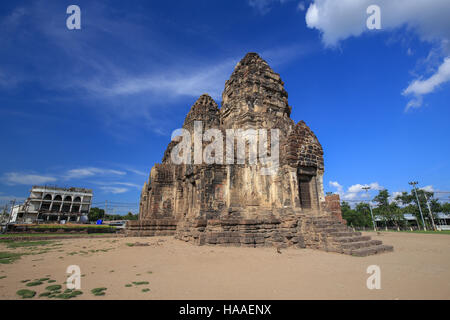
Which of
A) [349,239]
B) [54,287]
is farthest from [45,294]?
[349,239]

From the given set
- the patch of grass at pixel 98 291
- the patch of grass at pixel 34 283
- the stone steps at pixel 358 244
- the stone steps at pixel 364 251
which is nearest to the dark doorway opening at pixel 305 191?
the stone steps at pixel 358 244

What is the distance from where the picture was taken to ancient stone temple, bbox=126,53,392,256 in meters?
8.78

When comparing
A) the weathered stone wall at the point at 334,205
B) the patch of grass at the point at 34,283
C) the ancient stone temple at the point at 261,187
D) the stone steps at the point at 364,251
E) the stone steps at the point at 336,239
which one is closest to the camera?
the patch of grass at the point at 34,283

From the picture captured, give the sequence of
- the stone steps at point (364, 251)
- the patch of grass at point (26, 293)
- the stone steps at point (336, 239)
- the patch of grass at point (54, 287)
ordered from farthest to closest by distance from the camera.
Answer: the stone steps at point (336, 239), the stone steps at point (364, 251), the patch of grass at point (54, 287), the patch of grass at point (26, 293)

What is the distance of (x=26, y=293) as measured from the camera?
3.33 metres

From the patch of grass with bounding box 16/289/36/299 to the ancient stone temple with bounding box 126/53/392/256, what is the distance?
6.58 meters

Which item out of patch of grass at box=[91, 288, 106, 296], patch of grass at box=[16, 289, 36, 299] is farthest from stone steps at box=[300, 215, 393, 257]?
patch of grass at box=[16, 289, 36, 299]

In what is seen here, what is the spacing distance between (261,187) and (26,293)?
9230 millimetres

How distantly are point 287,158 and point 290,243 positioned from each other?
3.87 meters

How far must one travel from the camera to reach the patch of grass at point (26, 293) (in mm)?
3223

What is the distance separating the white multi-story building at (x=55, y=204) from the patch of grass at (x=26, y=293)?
56.7 metres

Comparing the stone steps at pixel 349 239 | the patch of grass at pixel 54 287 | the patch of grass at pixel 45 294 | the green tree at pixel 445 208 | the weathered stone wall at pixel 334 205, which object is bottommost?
the patch of grass at pixel 45 294

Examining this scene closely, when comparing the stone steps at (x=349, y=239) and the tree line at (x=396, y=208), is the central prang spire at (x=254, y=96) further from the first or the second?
the tree line at (x=396, y=208)
